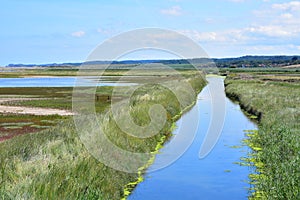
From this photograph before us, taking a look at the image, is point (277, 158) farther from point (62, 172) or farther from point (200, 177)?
point (62, 172)

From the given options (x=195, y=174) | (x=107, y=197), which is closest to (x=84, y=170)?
(x=107, y=197)

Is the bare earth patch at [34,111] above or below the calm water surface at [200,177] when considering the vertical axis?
above

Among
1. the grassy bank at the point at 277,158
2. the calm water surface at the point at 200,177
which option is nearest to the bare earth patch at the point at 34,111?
the calm water surface at the point at 200,177

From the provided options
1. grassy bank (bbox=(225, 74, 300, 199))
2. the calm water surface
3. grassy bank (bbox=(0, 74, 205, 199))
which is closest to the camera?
grassy bank (bbox=(0, 74, 205, 199))

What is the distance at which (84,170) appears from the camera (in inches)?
386

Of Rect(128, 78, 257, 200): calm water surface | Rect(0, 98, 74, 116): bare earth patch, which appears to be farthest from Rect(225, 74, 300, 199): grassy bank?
Rect(0, 98, 74, 116): bare earth patch

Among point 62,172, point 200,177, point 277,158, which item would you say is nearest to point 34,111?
point 200,177

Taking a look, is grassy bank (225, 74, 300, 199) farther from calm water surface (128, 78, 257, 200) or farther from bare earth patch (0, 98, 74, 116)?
bare earth patch (0, 98, 74, 116)

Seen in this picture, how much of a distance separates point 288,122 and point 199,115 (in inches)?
419

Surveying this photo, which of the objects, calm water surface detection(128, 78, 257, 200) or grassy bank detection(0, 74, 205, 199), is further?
calm water surface detection(128, 78, 257, 200)

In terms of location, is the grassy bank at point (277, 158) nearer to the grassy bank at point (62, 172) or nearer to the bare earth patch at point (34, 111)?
the grassy bank at point (62, 172)

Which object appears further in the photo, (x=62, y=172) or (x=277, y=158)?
(x=277, y=158)

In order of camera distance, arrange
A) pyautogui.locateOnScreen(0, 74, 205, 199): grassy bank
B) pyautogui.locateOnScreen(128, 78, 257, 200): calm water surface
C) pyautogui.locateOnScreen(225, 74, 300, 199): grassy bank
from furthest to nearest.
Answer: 1. pyautogui.locateOnScreen(128, 78, 257, 200): calm water surface
2. pyautogui.locateOnScreen(225, 74, 300, 199): grassy bank
3. pyautogui.locateOnScreen(0, 74, 205, 199): grassy bank

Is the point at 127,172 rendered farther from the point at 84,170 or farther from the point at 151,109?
the point at 151,109
